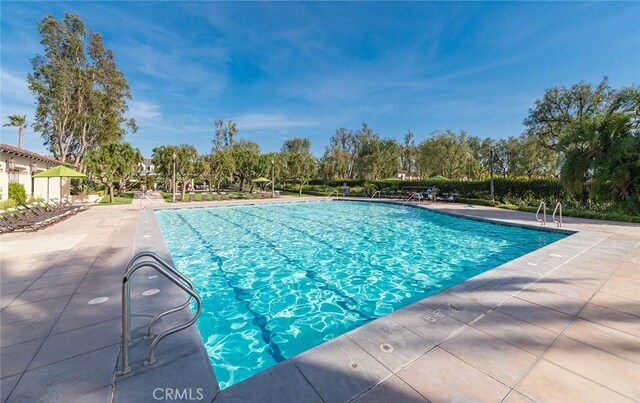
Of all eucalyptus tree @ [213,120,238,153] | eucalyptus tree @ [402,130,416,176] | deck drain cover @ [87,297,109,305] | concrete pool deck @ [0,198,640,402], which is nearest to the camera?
concrete pool deck @ [0,198,640,402]

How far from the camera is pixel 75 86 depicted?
23.8 meters

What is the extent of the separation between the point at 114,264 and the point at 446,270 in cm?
783

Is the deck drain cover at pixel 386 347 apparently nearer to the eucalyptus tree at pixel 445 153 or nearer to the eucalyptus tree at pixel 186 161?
the eucalyptus tree at pixel 186 161

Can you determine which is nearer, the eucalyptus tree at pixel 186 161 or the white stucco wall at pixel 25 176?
the white stucco wall at pixel 25 176

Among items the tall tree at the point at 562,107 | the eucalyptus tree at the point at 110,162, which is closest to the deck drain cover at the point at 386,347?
the eucalyptus tree at the point at 110,162

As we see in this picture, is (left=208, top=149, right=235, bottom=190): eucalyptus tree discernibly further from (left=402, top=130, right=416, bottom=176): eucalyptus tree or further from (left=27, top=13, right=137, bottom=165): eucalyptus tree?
(left=402, top=130, right=416, bottom=176): eucalyptus tree

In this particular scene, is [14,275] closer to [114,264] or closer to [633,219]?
[114,264]

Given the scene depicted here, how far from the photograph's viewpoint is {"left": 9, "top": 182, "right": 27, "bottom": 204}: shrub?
1334 centimetres

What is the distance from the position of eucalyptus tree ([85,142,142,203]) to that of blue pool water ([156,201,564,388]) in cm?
1366

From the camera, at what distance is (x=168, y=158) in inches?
917

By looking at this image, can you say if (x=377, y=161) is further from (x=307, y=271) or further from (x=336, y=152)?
(x=307, y=271)

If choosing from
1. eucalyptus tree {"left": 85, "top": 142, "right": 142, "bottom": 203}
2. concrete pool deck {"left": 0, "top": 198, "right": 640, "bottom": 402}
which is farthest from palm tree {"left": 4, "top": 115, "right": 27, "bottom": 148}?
concrete pool deck {"left": 0, "top": 198, "right": 640, "bottom": 402}

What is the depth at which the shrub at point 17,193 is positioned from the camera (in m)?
13.3

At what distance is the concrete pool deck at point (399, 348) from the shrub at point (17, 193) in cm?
1328
